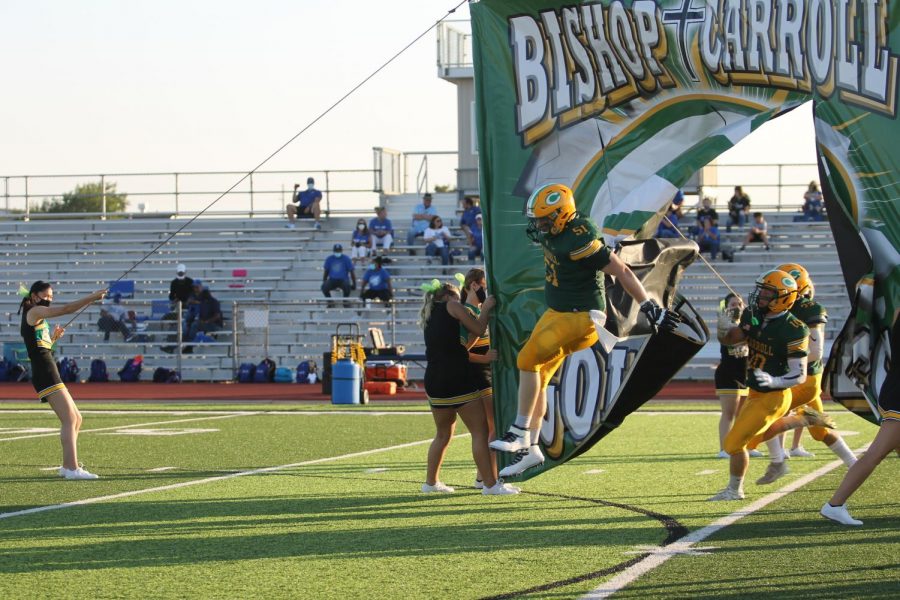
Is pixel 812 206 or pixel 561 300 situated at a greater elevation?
pixel 812 206

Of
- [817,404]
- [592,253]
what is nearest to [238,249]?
[817,404]

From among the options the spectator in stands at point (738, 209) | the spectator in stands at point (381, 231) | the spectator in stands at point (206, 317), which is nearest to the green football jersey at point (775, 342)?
the spectator in stands at point (206, 317)

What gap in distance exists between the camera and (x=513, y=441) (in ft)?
26.4

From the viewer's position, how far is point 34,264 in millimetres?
30984

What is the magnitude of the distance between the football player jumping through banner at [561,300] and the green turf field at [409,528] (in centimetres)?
59

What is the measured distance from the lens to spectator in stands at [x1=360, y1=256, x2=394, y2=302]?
25.7 metres

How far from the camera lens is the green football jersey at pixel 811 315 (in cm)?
942

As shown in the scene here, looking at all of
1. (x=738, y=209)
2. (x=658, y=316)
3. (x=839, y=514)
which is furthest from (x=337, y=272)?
(x=839, y=514)

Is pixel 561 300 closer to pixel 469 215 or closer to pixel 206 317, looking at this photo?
pixel 206 317

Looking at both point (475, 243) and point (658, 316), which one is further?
point (475, 243)

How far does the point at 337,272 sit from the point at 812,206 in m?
10.2

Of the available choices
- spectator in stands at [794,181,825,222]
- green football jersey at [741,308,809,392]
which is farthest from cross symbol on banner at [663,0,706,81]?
spectator in stands at [794,181,825,222]

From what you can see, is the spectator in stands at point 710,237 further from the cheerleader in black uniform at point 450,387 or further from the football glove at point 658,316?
the football glove at point 658,316

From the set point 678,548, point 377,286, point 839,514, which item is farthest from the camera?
point 377,286
